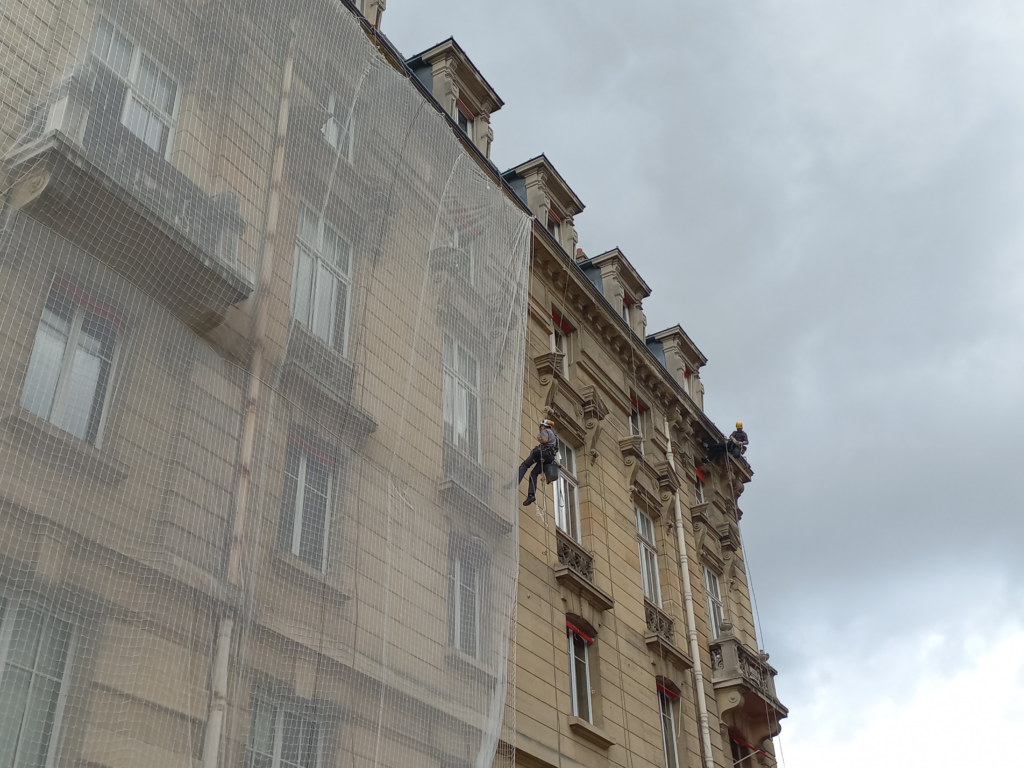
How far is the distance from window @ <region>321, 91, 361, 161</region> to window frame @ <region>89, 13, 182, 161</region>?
2.28 meters

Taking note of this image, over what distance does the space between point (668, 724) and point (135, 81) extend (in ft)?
49.5

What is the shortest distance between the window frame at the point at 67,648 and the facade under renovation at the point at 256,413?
2 cm

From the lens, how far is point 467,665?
11.1 meters

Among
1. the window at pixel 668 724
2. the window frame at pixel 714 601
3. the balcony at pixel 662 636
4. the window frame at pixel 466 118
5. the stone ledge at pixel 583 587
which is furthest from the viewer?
the window frame at pixel 714 601

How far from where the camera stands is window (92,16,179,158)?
8938 millimetres

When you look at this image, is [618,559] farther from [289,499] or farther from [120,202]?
[120,202]

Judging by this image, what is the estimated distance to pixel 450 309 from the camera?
522 inches

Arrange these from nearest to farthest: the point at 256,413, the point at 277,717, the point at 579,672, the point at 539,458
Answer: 1. the point at 277,717
2. the point at 256,413
3. the point at 539,458
4. the point at 579,672

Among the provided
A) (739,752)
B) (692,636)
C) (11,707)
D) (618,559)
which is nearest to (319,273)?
(11,707)

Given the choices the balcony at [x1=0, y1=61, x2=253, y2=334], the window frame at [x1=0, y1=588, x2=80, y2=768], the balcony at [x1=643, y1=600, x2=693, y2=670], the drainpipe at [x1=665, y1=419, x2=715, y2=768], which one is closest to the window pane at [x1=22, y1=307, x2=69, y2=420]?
the balcony at [x1=0, y1=61, x2=253, y2=334]

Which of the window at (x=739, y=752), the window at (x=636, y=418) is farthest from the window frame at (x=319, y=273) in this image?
the window at (x=739, y=752)

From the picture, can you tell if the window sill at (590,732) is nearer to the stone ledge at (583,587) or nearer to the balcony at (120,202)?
the stone ledge at (583,587)

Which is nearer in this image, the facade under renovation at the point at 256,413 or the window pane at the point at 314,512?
the facade under renovation at the point at 256,413

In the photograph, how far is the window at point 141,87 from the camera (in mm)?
8938
